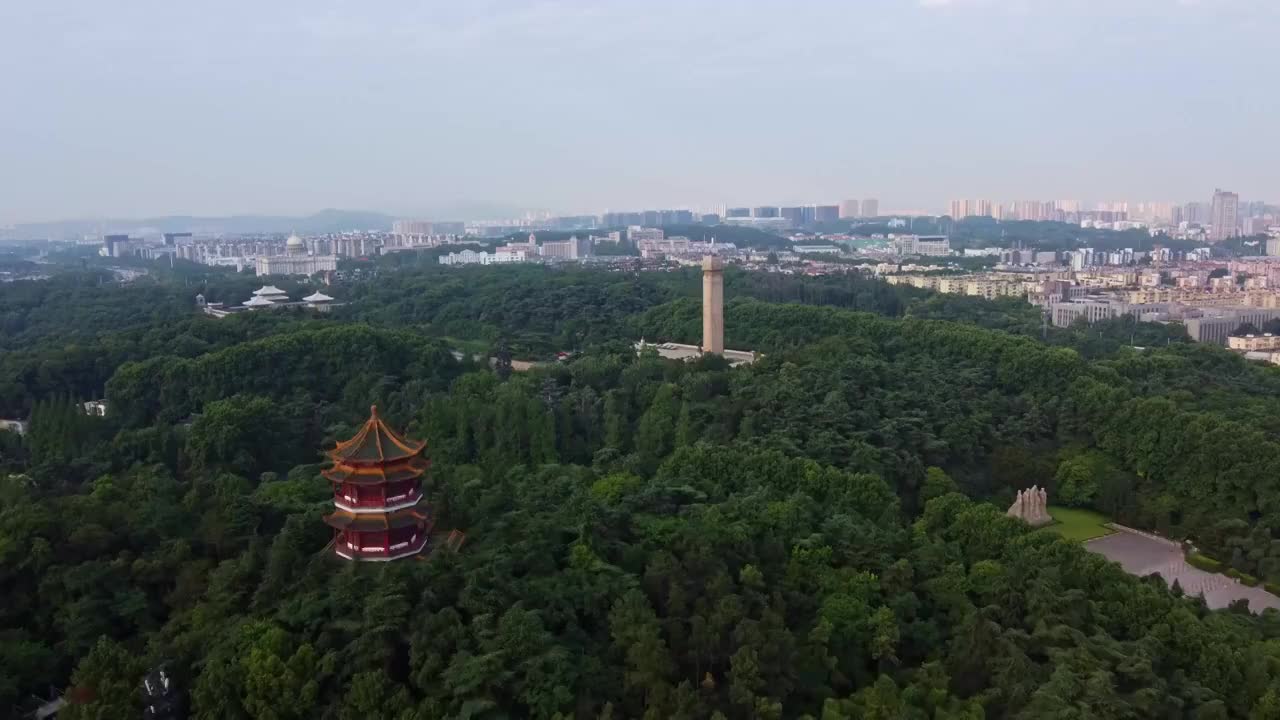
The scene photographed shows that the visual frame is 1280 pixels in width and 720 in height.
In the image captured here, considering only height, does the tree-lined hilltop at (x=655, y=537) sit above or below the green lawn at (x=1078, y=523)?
above

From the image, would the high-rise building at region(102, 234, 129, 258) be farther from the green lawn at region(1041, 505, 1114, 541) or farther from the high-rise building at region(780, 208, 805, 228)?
the green lawn at region(1041, 505, 1114, 541)

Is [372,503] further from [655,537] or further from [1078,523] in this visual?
[1078,523]

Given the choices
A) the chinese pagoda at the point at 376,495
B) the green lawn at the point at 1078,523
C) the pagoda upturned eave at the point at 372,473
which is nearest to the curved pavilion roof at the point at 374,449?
the chinese pagoda at the point at 376,495

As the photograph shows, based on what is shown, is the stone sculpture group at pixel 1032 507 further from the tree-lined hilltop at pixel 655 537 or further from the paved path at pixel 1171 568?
the paved path at pixel 1171 568

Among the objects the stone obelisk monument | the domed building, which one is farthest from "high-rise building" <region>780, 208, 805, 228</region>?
the stone obelisk monument

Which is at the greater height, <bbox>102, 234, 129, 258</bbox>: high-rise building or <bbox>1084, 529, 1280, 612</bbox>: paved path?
<bbox>102, 234, 129, 258</bbox>: high-rise building

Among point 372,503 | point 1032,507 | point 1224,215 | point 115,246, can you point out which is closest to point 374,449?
point 372,503

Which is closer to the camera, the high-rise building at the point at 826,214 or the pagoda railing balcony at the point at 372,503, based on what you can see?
the pagoda railing balcony at the point at 372,503
